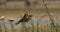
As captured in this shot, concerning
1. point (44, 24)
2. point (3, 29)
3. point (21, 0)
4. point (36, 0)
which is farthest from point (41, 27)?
point (21, 0)

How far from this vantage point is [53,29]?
68.6 inches

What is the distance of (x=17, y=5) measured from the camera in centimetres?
645

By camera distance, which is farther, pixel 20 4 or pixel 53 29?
pixel 20 4

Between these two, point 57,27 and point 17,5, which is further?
point 17,5

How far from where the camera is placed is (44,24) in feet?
6.40

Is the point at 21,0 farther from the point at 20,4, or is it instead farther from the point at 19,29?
the point at 19,29

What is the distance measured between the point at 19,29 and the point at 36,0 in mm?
4300

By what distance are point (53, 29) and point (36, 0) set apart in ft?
14.7

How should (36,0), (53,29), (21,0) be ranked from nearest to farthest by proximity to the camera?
(53,29) → (36,0) → (21,0)

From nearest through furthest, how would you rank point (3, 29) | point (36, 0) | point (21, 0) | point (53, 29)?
1. point (53, 29)
2. point (3, 29)
3. point (36, 0)
4. point (21, 0)

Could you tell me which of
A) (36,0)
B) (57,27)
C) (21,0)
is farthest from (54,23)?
(21,0)

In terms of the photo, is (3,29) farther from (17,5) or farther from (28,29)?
(17,5)

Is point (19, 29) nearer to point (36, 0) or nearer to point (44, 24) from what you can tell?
point (44, 24)

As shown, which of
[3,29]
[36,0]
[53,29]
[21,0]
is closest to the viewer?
[53,29]
